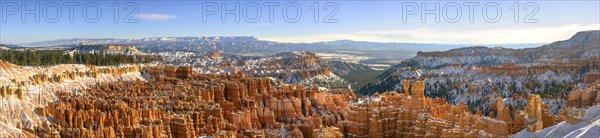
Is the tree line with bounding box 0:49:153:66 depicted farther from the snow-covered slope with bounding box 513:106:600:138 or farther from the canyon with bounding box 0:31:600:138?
the snow-covered slope with bounding box 513:106:600:138

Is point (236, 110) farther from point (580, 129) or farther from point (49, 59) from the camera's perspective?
point (49, 59)

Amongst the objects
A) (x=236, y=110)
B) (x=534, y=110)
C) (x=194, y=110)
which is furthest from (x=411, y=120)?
(x=194, y=110)

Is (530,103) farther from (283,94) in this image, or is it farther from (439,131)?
(283,94)

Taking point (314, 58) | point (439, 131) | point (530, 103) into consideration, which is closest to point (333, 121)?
point (439, 131)

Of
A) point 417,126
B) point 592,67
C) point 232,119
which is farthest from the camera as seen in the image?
point 592,67

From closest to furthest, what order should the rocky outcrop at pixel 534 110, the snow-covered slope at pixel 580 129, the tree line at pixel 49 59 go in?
the snow-covered slope at pixel 580 129, the rocky outcrop at pixel 534 110, the tree line at pixel 49 59

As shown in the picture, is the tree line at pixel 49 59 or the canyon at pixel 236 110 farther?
the tree line at pixel 49 59

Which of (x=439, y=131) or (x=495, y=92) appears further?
(x=495, y=92)

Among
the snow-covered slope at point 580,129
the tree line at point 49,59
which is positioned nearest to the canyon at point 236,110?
the snow-covered slope at point 580,129

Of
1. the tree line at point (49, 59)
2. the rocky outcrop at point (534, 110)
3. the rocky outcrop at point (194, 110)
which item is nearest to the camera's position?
the rocky outcrop at point (534, 110)

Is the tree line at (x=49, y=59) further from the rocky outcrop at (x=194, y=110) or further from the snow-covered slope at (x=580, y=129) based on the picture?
the snow-covered slope at (x=580, y=129)
